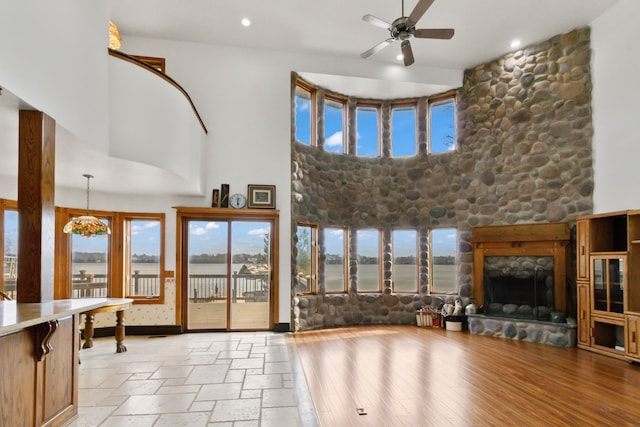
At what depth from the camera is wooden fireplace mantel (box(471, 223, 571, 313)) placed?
6438mm

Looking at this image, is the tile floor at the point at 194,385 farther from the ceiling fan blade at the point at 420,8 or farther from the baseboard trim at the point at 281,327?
the ceiling fan blade at the point at 420,8

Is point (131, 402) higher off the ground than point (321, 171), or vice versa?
point (321, 171)

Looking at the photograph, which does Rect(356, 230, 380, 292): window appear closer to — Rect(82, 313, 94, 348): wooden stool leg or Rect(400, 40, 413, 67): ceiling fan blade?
Rect(400, 40, 413, 67): ceiling fan blade

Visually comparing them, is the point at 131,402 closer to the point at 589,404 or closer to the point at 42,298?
the point at 42,298

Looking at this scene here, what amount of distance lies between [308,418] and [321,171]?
203 inches

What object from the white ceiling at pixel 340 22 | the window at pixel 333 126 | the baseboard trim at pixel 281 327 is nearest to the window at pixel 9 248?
the white ceiling at pixel 340 22

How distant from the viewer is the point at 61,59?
3369 millimetres

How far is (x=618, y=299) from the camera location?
17.7ft

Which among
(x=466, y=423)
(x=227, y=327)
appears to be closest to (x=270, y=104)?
(x=227, y=327)

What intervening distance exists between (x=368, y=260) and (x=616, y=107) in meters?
4.93

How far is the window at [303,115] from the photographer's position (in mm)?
7707

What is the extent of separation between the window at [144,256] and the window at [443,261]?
5.30 metres

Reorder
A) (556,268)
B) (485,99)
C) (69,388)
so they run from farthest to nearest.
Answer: (485,99) < (556,268) < (69,388)

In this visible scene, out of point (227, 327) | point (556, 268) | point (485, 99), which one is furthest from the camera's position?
point (485, 99)
